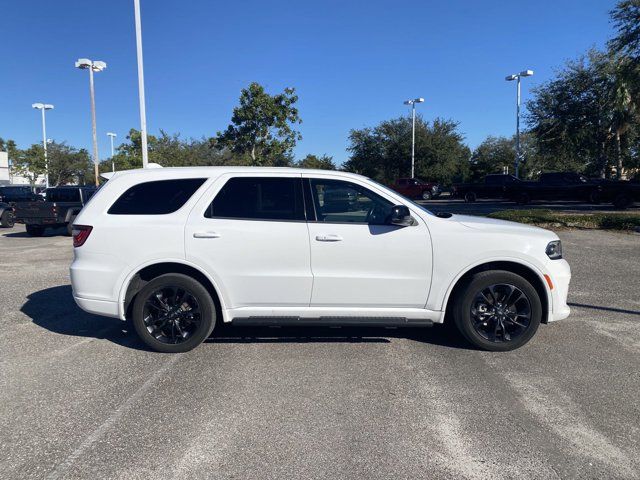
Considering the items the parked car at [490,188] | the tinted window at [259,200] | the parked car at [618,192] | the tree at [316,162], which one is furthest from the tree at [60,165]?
the tinted window at [259,200]

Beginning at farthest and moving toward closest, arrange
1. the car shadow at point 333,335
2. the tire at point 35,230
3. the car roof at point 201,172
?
the tire at point 35,230 < the car shadow at point 333,335 < the car roof at point 201,172

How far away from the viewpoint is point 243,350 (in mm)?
4891

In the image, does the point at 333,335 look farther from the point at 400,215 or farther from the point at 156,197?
the point at 156,197

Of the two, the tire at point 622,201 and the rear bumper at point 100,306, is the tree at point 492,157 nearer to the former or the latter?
the tire at point 622,201

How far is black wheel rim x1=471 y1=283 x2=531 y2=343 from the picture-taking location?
471cm

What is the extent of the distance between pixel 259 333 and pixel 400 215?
2156 millimetres

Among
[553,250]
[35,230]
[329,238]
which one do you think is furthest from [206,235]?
[35,230]

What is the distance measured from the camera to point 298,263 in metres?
4.63

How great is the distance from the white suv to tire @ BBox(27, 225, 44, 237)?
12.7 metres

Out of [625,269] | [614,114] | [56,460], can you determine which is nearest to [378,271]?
[56,460]

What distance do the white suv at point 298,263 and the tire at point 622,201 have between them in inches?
789

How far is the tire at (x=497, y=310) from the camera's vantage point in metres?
4.67

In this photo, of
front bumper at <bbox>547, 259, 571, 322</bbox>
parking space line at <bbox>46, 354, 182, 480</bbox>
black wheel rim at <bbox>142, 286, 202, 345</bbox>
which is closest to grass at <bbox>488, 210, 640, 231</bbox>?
front bumper at <bbox>547, 259, 571, 322</bbox>

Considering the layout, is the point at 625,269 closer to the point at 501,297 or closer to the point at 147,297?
the point at 501,297
